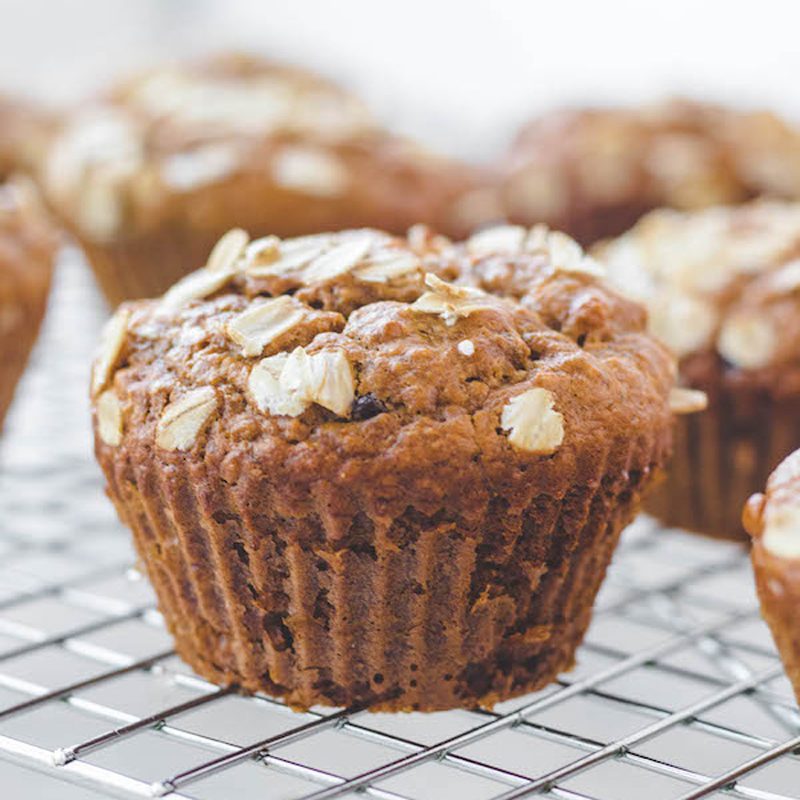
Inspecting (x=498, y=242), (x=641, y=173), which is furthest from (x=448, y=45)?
(x=498, y=242)

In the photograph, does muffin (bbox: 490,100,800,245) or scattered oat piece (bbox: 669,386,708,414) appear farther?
muffin (bbox: 490,100,800,245)

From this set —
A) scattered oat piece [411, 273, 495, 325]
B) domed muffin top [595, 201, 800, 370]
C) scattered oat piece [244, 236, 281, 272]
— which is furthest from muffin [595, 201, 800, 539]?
scattered oat piece [244, 236, 281, 272]

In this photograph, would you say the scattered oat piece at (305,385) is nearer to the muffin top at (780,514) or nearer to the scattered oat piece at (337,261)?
the scattered oat piece at (337,261)

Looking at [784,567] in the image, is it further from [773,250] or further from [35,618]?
[35,618]

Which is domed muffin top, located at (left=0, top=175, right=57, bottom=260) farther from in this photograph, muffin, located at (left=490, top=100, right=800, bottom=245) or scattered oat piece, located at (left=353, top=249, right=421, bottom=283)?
muffin, located at (left=490, top=100, right=800, bottom=245)

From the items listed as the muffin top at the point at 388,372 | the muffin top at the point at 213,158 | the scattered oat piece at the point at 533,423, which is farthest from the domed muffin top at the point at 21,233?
the scattered oat piece at the point at 533,423

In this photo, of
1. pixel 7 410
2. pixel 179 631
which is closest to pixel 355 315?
pixel 179 631

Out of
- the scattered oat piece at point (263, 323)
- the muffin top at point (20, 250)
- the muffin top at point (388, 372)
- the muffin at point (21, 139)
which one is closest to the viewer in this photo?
the muffin top at point (388, 372)
